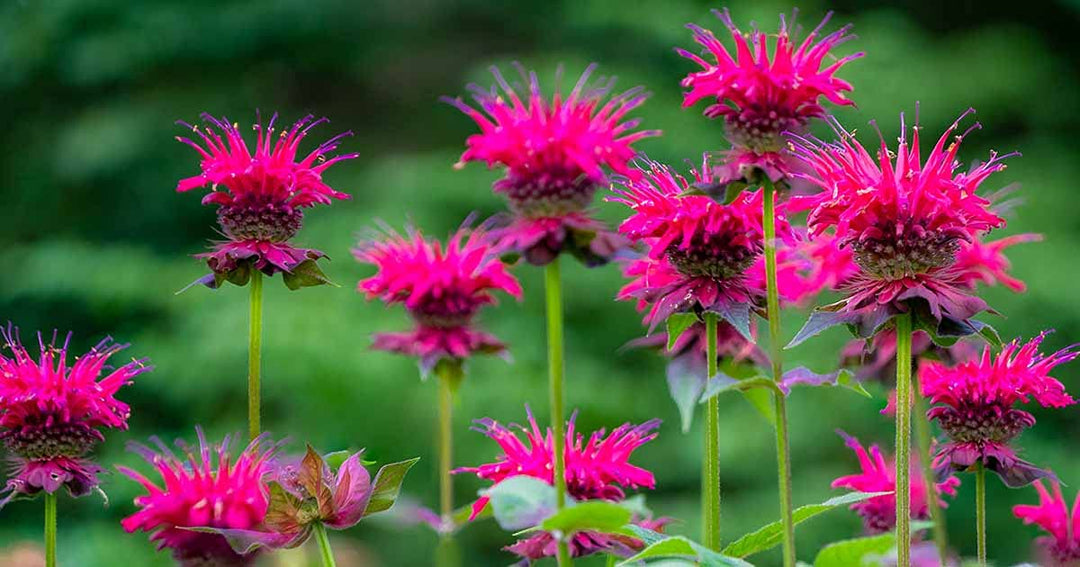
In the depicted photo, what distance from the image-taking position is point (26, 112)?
23.1 ft

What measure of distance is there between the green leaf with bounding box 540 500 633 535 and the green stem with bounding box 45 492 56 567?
62 cm

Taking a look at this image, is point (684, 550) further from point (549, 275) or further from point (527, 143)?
point (527, 143)

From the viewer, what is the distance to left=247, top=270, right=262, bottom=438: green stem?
1490 millimetres

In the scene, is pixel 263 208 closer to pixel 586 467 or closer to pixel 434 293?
pixel 586 467

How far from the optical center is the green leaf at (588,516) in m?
1.08

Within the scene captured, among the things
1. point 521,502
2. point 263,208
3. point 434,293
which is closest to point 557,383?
point 521,502

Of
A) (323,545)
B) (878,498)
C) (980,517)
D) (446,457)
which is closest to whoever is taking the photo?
(323,545)

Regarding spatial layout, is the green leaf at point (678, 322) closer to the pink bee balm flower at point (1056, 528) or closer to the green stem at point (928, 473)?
the green stem at point (928, 473)

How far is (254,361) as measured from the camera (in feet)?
5.08

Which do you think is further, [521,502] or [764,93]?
[764,93]

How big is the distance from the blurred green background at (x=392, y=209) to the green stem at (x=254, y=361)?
298 cm

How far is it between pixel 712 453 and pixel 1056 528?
529 mm

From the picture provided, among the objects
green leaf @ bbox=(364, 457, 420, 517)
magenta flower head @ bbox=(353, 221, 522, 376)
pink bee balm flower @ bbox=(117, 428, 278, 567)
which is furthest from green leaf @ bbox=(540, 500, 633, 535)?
magenta flower head @ bbox=(353, 221, 522, 376)

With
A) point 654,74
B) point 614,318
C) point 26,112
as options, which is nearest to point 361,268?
point 614,318
